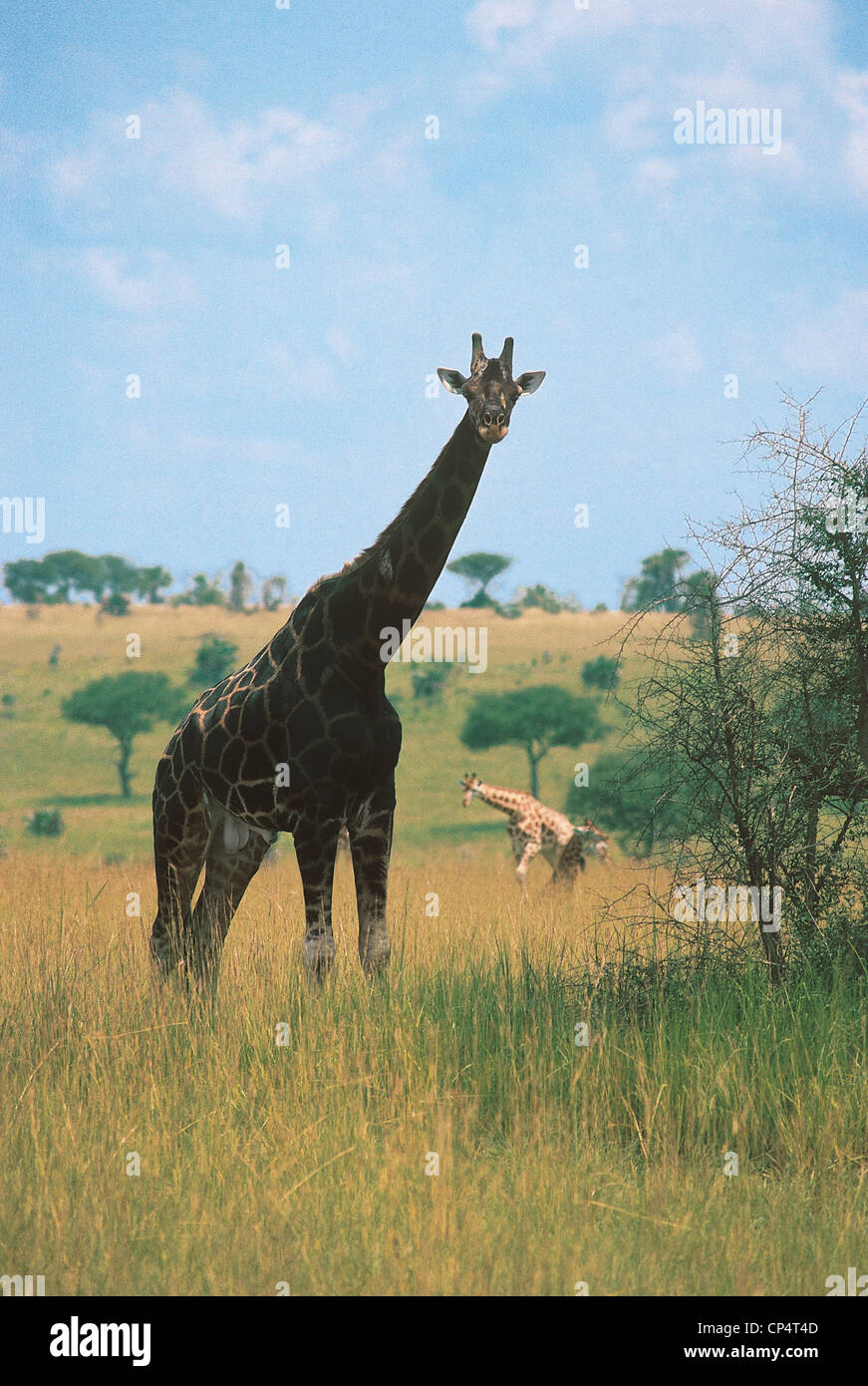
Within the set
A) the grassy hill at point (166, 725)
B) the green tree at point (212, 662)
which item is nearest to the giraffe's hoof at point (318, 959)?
the grassy hill at point (166, 725)

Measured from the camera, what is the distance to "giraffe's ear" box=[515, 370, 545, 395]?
653 centimetres

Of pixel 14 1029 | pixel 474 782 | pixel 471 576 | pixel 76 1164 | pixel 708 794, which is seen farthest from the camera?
pixel 471 576

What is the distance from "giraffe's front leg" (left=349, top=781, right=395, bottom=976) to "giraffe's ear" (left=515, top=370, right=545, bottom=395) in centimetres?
233

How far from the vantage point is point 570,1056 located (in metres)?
5.97

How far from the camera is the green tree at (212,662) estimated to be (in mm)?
47688

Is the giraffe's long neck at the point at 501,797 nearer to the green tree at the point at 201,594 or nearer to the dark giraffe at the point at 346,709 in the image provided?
the dark giraffe at the point at 346,709

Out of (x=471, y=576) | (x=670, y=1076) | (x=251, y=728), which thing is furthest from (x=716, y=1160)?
(x=471, y=576)

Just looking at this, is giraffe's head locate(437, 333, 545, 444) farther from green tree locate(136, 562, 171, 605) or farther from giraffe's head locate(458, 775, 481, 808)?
green tree locate(136, 562, 171, 605)

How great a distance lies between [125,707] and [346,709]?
4012cm

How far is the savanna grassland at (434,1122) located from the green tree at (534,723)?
32.4 meters

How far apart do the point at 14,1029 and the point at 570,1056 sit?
10.5ft

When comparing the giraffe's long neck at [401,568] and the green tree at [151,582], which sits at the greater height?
the green tree at [151,582]

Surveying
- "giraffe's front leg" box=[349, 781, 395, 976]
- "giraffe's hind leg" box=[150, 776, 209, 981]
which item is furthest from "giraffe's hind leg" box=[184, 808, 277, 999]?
"giraffe's front leg" box=[349, 781, 395, 976]

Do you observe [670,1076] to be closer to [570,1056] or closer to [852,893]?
[570,1056]
